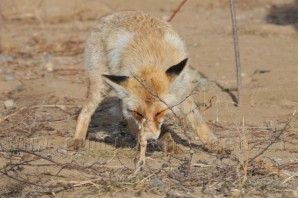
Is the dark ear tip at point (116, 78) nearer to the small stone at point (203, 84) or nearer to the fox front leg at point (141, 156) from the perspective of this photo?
the fox front leg at point (141, 156)

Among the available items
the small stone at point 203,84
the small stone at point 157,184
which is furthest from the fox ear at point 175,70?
the small stone at point 203,84

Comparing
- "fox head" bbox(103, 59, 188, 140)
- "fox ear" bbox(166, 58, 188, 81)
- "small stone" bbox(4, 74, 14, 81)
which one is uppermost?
"small stone" bbox(4, 74, 14, 81)

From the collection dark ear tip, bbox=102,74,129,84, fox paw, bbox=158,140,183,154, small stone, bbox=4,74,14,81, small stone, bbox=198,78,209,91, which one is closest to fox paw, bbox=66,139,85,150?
fox paw, bbox=158,140,183,154

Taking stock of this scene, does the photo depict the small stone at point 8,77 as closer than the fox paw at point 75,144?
No

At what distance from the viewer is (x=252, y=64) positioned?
1242cm

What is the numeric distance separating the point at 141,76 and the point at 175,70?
0.40 meters

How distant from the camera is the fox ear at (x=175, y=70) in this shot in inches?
260

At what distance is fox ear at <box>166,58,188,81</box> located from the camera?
6609mm

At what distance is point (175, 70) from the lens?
666cm

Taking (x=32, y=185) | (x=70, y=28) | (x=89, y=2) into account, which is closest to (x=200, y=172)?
(x=32, y=185)

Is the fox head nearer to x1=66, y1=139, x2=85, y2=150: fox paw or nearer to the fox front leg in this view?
the fox front leg

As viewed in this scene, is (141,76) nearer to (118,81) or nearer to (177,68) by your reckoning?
(118,81)

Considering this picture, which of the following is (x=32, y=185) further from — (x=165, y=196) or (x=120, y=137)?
(x=120, y=137)

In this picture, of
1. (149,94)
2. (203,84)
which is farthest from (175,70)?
(203,84)
